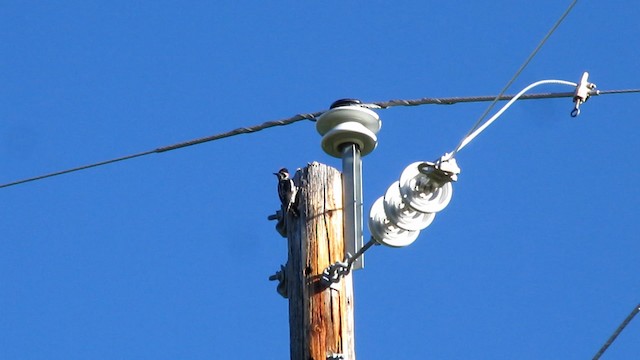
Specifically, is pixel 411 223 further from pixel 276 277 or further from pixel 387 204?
pixel 276 277

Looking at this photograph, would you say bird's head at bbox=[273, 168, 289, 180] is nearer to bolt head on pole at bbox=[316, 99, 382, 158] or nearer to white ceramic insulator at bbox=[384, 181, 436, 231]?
bolt head on pole at bbox=[316, 99, 382, 158]

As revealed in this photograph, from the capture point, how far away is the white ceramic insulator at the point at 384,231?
6.47 meters

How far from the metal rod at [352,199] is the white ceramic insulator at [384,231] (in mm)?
252

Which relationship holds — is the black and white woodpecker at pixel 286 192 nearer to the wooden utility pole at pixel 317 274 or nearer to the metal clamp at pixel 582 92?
the wooden utility pole at pixel 317 274

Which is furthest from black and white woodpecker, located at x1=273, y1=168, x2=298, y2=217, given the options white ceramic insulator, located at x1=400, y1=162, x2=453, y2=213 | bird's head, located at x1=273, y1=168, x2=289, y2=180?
white ceramic insulator, located at x1=400, y1=162, x2=453, y2=213

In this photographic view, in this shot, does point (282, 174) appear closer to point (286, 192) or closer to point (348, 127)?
point (286, 192)

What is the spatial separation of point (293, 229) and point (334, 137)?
0.55 metres

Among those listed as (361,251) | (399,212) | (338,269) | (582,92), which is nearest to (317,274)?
(338,269)

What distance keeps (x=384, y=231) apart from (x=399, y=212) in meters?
0.13

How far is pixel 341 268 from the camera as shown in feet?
21.7

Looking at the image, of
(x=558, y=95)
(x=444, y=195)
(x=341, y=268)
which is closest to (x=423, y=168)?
(x=444, y=195)

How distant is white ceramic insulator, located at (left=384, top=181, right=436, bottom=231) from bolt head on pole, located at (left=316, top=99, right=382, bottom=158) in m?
0.68

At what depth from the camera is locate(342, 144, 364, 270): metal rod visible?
6754 mm

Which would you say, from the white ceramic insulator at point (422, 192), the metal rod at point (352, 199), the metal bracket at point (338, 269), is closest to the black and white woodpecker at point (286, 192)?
the metal rod at point (352, 199)
